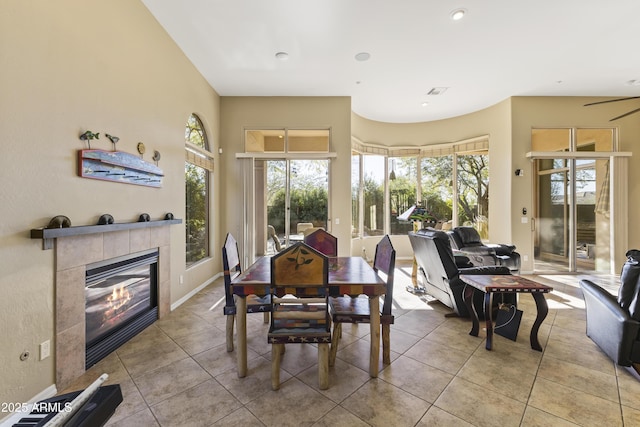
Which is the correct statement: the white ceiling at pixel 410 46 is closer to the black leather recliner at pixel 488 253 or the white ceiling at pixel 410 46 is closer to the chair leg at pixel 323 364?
the black leather recliner at pixel 488 253

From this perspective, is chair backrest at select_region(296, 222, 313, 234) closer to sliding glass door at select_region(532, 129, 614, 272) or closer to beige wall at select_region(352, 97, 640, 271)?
beige wall at select_region(352, 97, 640, 271)

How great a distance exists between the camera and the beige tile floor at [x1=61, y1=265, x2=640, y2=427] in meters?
1.68

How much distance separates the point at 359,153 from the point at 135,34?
4.69 meters

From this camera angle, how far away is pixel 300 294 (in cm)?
194

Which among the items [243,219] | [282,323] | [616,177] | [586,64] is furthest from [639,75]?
[243,219]

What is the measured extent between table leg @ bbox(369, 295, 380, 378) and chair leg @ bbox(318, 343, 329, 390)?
0.39m

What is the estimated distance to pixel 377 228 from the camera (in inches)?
268

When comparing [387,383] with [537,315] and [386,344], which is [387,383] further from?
[537,315]

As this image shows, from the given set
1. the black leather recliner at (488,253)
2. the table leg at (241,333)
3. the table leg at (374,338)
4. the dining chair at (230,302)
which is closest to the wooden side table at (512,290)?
the table leg at (374,338)

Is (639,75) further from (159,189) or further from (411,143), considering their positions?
(159,189)

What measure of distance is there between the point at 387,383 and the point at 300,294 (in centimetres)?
98

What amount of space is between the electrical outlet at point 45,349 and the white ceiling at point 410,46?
11.1 feet

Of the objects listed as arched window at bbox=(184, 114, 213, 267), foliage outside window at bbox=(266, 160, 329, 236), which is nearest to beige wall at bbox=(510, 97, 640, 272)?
foliage outside window at bbox=(266, 160, 329, 236)

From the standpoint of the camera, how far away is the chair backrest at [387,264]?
7.30 ft
